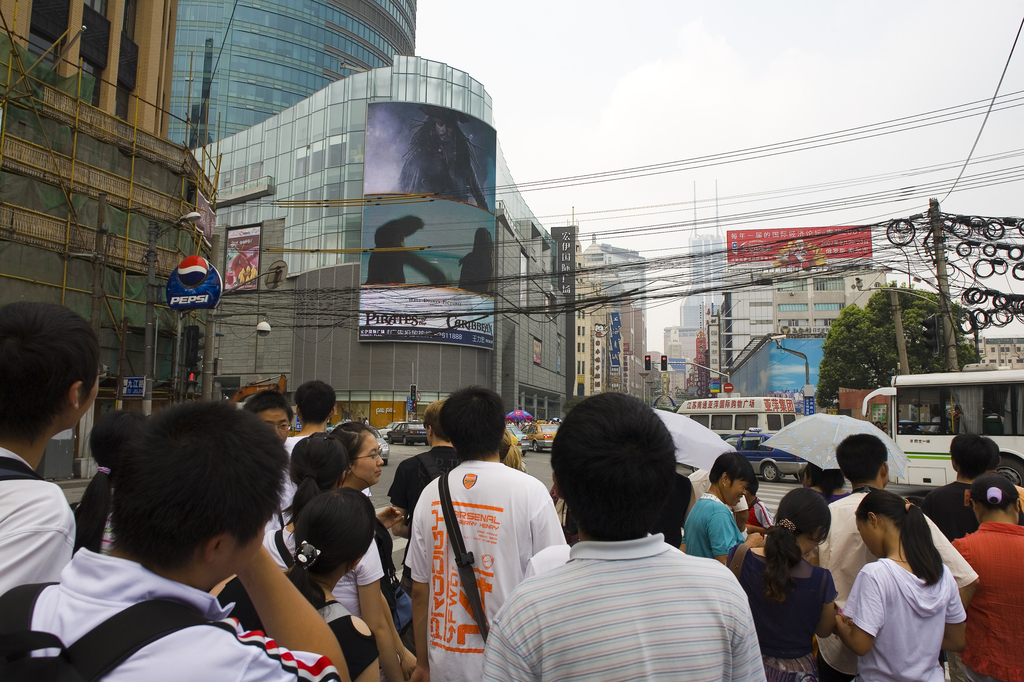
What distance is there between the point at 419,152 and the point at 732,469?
44425mm

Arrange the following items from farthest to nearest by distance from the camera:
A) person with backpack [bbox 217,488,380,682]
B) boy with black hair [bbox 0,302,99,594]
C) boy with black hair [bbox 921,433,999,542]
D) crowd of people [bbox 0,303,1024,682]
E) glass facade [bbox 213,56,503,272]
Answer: glass facade [bbox 213,56,503,272] < boy with black hair [bbox 921,433,999,542] < person with backpack [bbox 217,488,380,682] < boy with black hair [bbox 0,302,99,594] < crowd of people [bbox 0,303,1024,682]

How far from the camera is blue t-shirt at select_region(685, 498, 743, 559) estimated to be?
3689mm

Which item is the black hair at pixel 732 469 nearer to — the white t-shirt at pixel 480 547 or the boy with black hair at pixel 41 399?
the white t-shirt at pixel 480 547

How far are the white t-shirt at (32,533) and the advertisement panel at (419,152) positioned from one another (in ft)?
146

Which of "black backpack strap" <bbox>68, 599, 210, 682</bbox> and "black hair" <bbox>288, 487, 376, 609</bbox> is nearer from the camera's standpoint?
"black backpack strap" <bbox>68, 599, 210, 682</bbox>

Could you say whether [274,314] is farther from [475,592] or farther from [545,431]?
[475,592]

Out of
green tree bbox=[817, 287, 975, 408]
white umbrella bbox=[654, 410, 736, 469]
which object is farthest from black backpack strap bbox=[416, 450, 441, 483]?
green tree bbox=[817, 287, 975, 408]

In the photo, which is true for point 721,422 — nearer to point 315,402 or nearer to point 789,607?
point 315,402

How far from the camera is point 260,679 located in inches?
45.0

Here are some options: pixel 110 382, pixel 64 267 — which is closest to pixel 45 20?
pixel 64 267

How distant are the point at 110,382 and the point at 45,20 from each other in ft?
32.5

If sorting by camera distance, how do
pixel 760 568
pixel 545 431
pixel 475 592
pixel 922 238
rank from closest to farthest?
pixel 475 592 → pixel 760 568 → pixel 922 238 → pixel 545 431

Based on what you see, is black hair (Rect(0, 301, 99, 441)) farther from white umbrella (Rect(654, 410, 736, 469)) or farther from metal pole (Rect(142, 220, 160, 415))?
metal pole (Rect(142, 220, 160, 415))

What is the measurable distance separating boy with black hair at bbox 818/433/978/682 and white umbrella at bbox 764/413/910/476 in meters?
1.04
